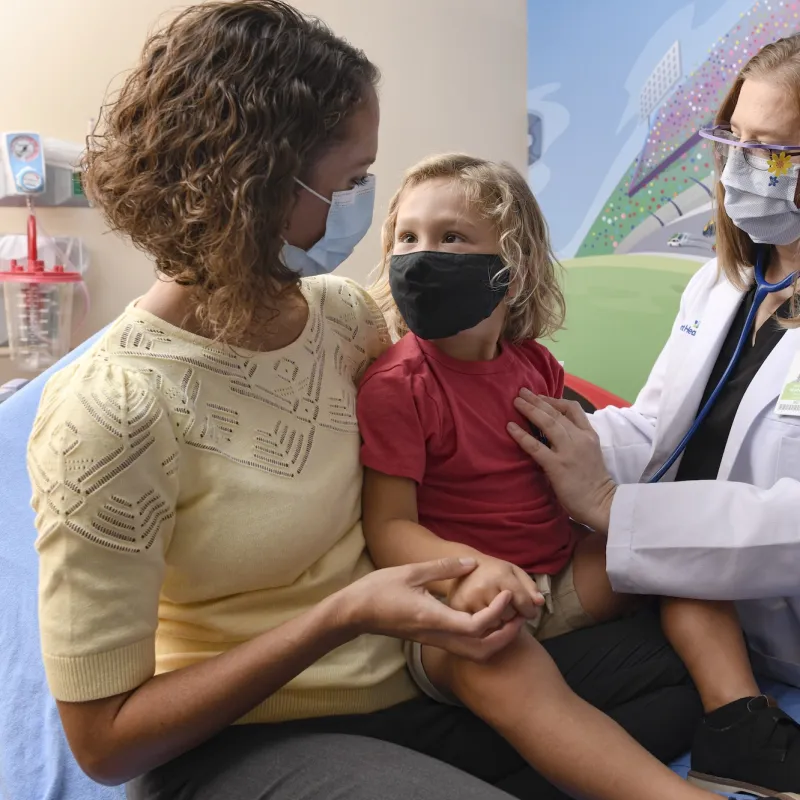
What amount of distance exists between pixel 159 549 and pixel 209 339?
11.9 inches

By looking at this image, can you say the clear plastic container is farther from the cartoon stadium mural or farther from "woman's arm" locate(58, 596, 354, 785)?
Answer: "woman's arm" locate(58, 596, 354, 785)

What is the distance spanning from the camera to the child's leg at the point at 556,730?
1124 millimetres

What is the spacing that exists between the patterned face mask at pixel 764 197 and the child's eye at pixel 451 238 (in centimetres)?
57

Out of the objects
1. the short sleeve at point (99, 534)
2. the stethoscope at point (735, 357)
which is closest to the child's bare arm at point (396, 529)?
the short sleeve at point (99, 534)

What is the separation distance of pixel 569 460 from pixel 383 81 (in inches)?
87.5

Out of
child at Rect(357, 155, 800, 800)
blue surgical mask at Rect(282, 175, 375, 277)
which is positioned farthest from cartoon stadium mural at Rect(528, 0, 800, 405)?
blue surgical mask at Rect(282, 175, 375, 277)

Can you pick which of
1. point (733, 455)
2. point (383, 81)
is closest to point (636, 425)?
point (733, 455)

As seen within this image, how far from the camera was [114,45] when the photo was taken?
3.22 m

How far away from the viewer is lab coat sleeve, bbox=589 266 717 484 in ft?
6.37

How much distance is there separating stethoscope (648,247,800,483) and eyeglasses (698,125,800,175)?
8.6 inches

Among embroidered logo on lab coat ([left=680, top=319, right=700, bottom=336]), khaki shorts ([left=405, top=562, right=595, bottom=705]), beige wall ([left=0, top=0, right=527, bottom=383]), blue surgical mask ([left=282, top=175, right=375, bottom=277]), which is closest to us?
blue surgical mask ([left=282, top=175, right=375, bottom=277])

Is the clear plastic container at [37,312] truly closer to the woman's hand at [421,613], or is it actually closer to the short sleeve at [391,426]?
the short sleeve at [391,426]

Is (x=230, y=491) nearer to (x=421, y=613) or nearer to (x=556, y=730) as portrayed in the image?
(x=421, y=613)

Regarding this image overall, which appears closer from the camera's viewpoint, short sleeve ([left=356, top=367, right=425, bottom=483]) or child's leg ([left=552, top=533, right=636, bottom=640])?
short sleeve ([left=356, top=367, right=425, bottom=483])
